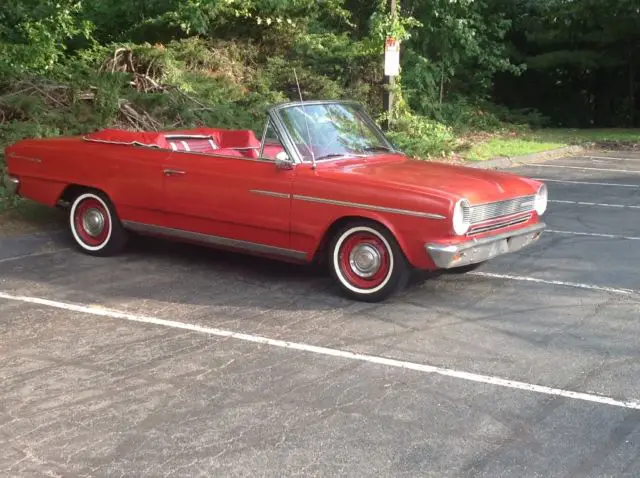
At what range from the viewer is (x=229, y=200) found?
6570mm

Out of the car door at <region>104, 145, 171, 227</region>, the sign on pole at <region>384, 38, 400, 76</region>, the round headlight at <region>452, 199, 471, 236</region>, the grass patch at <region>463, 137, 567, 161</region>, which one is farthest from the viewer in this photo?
the grass patch at <region>463, 137, 567, 161</region>

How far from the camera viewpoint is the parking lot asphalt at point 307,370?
362 centimetres

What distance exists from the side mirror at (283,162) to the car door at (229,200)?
3 centimetres

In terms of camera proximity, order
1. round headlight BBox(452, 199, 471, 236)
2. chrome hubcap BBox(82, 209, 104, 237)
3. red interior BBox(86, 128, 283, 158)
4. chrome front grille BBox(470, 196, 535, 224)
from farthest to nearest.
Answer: chrome hubcap BBox(82, 209, 104, 237)
red interior BBox(86, 128, 283, 158)
chrome front grille BBox(470, 196, 535, 224)
round headlight BBox(452, 199, 471, 236)

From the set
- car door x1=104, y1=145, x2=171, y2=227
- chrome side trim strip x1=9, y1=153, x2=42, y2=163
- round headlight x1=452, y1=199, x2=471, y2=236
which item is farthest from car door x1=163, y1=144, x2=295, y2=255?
chrome side trim strip x1=9, y1=153, x2=42, y2=163

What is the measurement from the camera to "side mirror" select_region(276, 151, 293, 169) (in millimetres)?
6336

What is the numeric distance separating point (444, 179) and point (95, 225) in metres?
3.42

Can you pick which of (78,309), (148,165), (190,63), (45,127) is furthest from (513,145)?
(78,309)

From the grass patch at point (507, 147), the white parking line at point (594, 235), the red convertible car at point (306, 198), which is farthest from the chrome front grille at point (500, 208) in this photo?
the grass patch at point (507, 147)

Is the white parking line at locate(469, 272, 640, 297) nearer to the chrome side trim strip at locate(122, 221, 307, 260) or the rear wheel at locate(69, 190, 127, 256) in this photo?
the chrome side trim strip at locate(122, 221, 307, 260)

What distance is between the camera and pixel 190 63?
1703cm

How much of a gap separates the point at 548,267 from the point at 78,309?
4116 mm

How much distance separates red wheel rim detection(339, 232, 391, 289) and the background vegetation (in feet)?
20.6

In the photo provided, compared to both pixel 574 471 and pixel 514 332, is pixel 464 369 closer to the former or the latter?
pixel 514 332
